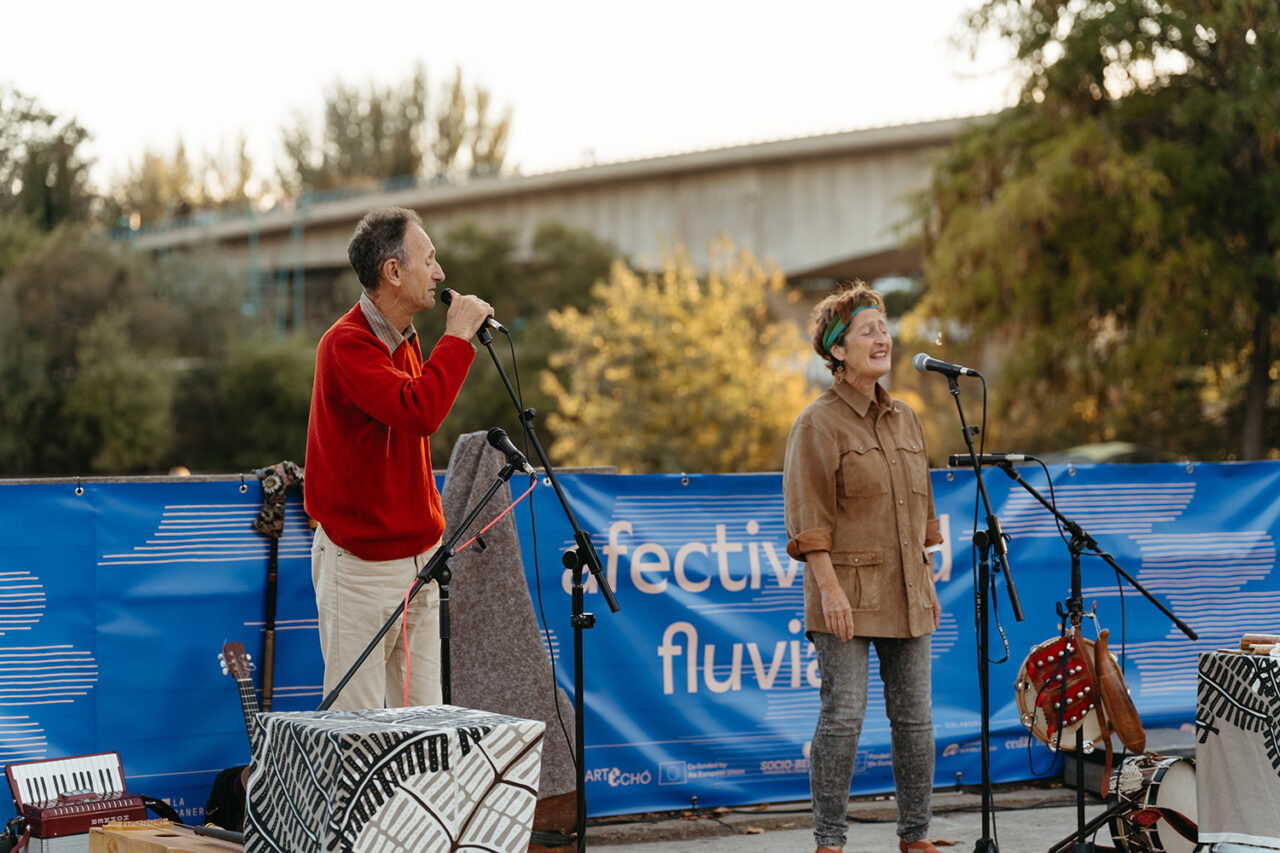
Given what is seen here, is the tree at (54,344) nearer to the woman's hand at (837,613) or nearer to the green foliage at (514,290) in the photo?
the green foliage at (514,290)

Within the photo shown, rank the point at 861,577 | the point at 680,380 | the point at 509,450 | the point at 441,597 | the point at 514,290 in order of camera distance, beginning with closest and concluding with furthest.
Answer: the point at 509,450
the point at 441,597
the point at 861,577
the point at 680,380
the point at 514,290

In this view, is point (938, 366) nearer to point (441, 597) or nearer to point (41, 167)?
point (441, 597)

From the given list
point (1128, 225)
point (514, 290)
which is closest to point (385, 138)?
point (514, 290)

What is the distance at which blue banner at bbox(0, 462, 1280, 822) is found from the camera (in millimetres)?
5312

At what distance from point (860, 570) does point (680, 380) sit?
2953 centimetres

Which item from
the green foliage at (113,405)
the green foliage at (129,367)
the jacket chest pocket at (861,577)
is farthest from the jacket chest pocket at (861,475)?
the green foliage at (113,405)

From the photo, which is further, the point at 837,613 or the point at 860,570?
the point at 860,570

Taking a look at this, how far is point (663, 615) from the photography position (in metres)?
6.30

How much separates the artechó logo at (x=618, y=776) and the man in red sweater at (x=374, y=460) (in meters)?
1.59

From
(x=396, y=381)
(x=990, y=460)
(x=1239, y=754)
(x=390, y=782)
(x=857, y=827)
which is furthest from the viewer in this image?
(x=857, y=827)

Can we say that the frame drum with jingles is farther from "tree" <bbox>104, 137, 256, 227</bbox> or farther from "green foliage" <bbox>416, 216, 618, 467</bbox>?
"tree" <bbox>104, 137, 256, 227</bbox>

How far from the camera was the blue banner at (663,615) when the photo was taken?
5.31 metres

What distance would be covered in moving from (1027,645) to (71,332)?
40.3m

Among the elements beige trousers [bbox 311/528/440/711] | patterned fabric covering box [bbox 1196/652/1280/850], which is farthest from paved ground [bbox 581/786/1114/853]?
beige trousers [bbox 311/528/440/711]
